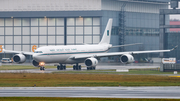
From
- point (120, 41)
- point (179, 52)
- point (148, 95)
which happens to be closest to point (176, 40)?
Answer: point (179, 52)

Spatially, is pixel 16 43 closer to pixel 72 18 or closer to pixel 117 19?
pixel 72 18

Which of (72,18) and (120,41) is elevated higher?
(72,18)

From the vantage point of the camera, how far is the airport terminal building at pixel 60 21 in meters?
117

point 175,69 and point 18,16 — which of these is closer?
point 175,69

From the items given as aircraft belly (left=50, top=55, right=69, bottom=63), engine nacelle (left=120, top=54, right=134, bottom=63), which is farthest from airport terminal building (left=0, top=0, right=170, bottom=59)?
engine nacelle (left=120, top=54, right=134, bottom=63)

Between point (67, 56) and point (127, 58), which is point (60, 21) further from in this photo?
point (127, 58)

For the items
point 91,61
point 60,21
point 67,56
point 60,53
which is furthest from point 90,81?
point 60,21

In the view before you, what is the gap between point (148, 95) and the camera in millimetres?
28297

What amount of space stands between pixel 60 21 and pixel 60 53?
186 ft

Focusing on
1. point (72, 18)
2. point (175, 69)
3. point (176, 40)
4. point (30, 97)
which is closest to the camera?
point (30, 97)

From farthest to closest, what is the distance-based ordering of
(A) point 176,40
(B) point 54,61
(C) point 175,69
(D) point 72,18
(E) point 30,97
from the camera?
1. (D) point 72,18
2. (A) point 176,40
3. (B) point 54,61
4. (C) point 175,69
5. (E) point 30,97

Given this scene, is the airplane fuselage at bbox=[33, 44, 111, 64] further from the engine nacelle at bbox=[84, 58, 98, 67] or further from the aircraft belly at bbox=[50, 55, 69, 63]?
the engine nacelle at bbox=[84, 58, 98, 67]

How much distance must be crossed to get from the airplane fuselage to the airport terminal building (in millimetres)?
48028

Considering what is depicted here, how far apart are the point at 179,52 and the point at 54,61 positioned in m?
61.7
